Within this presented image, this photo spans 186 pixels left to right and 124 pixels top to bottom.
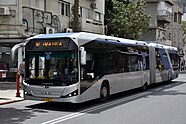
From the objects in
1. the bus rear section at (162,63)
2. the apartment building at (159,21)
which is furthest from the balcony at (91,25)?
the apartment building at (159,21)

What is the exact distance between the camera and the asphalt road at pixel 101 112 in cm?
1034

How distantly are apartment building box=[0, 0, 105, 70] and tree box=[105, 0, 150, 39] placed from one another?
6318 millimetres

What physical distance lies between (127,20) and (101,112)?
2475 centimetres

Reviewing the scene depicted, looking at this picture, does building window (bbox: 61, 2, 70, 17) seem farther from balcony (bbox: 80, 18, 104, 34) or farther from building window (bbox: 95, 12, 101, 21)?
building window (bbox: 95, 12, 101, 21)

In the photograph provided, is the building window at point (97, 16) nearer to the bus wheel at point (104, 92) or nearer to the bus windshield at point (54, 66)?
the bus wheel at point (104, 92)

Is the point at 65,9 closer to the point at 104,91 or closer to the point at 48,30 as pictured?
the point at 48,30

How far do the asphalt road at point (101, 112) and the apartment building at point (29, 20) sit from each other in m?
7.18

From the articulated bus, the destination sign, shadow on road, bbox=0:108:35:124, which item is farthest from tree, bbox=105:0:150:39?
shadow on road, bbox=0:108:35:124

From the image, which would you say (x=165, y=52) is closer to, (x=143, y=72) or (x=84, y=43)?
(x=143, y=72)

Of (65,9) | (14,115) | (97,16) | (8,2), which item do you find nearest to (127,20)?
(97,16)

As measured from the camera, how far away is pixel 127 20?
35.8 metres

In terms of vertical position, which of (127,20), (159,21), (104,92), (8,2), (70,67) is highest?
(159,21)

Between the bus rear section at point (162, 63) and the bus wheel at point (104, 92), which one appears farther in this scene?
the bus rear section at point (162, 63)

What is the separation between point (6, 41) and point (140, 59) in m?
9.27
